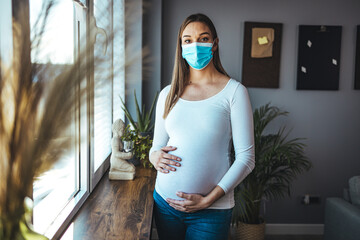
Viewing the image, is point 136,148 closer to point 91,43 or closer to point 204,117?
point 204,117

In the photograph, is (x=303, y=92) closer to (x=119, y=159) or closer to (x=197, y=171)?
(x=119, y=159)

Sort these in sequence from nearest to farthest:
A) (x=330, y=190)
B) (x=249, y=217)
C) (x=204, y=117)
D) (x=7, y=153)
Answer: (x=7, y=153) < (x=204, y=117) < (x=249, y=217) < (x=330, y=190)

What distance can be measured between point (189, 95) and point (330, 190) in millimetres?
2484

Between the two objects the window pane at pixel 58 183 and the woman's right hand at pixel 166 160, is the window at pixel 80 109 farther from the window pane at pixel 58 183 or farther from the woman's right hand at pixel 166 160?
the woman's right hand at pixel 166 160

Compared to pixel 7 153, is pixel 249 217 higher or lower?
lower

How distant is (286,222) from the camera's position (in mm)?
3318

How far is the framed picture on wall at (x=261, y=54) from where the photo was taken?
3.05 m

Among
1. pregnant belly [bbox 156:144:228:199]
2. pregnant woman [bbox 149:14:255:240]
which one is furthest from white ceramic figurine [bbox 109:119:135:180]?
pregnant belly [bbox 156:144:228:199]

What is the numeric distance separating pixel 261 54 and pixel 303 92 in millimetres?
553

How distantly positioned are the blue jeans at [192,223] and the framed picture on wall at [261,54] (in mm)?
1940

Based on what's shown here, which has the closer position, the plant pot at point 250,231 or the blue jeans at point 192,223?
the blue jeans at point 192,223

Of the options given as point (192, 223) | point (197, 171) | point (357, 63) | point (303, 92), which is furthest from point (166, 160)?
point (357, 63)

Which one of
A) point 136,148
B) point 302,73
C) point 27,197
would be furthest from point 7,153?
point 302,73

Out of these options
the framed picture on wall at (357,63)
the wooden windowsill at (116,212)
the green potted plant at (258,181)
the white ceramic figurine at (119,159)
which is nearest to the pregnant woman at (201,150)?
the wooden windowsill at (116,212)
